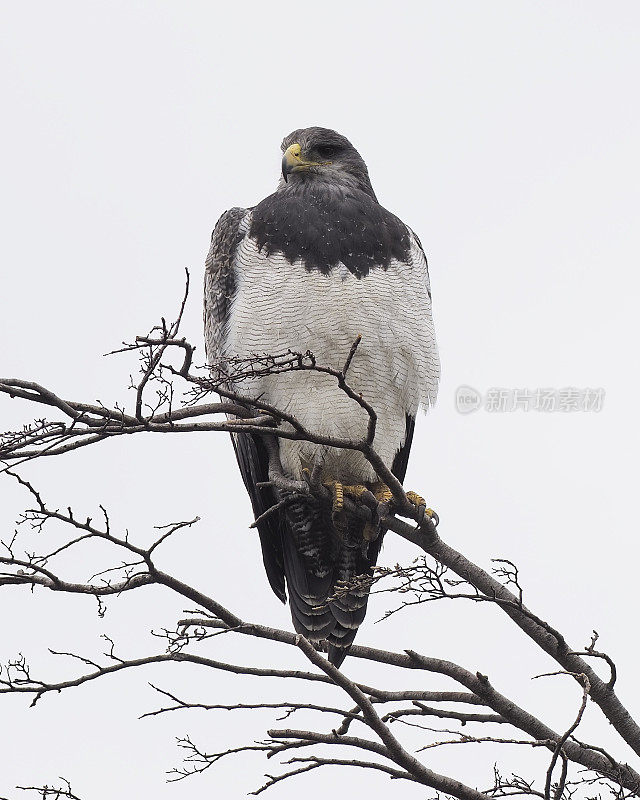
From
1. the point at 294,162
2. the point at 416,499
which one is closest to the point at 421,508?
the point at 416,499

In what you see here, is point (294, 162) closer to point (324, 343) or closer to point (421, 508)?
point (324, 343)

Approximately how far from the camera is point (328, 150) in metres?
7.90

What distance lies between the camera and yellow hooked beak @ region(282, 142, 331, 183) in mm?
7664

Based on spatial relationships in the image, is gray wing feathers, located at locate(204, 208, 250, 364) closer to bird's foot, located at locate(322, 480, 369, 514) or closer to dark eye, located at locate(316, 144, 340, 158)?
dark eye, located at locate(316, 144, 340, 158)

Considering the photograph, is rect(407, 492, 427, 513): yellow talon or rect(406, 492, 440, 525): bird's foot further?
rect(407, 492, 427, 513): yellow talon

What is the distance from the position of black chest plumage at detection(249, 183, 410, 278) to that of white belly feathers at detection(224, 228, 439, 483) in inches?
2.6

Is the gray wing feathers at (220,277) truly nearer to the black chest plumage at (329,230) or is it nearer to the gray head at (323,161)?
the black chest plumage at (329,230)

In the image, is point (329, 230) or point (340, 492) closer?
point (340, 492)

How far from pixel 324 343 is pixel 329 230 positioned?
0.76 metres

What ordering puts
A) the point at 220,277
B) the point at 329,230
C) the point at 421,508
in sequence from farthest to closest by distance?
the point at 220,277 < the point at 329,230 < the point at 421,508

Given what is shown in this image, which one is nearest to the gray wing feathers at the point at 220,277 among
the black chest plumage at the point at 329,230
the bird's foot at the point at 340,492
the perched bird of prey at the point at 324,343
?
the perched bird of prey at the point at 324,343

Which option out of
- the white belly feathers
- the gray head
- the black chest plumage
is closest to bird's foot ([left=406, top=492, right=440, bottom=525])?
the white belly feathers

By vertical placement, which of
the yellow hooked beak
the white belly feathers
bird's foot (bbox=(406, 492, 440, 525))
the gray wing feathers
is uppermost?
the yellow hooked beak

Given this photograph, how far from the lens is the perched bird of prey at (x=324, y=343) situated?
21.6ft
